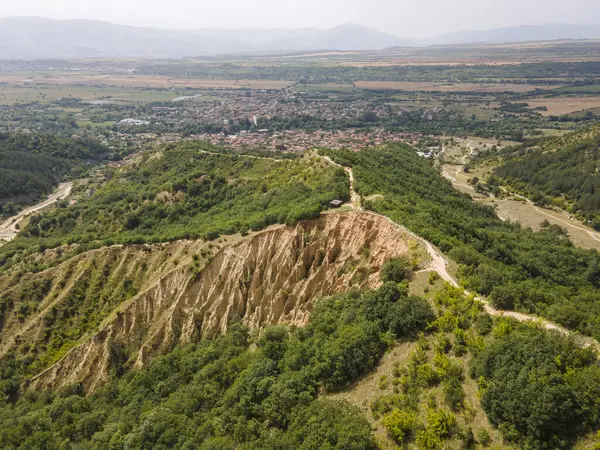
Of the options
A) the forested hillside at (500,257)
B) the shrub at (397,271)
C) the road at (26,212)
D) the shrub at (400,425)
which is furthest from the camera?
the road at (26,212)

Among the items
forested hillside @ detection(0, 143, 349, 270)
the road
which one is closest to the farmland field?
forested hillside @ detection(0, 143, 349, 270)

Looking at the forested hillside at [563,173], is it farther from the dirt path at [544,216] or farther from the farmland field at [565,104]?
the farmland field at [565,104]

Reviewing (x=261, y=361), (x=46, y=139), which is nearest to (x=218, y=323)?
(x=261, y=361)

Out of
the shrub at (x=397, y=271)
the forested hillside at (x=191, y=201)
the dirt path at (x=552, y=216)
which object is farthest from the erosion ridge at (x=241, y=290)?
the dirt path at (x=552, y=216)

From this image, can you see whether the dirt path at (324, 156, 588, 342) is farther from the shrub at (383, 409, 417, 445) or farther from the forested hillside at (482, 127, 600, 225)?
the forested hillside at (482, 127, 600, 225)

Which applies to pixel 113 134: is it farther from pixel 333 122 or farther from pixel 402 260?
pixel 402 260

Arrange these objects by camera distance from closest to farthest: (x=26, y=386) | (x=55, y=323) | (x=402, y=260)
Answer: (x=402, y=260)
(x=26, y=386)
(x=55, y=323)
